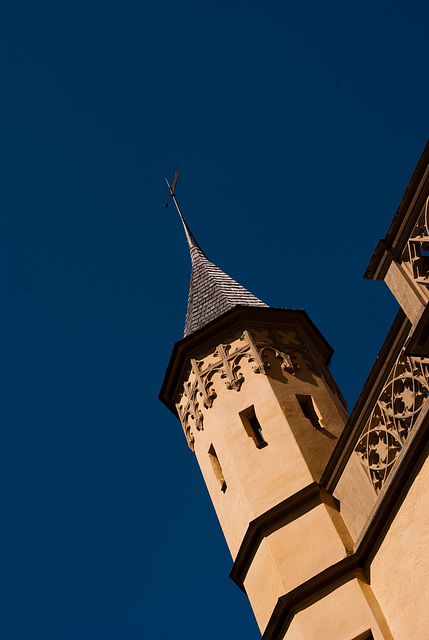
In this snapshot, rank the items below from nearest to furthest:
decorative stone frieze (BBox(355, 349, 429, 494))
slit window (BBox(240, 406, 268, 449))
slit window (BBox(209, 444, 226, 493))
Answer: decorative stone frieze (BBox(355, 349, 429, 494))
slit window (BBox(240, 406, 268, 449))
slit window (BBox(209, 444, 226, 493))

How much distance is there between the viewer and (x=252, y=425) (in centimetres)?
1584

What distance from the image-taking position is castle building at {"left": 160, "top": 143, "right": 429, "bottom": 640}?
430 inches

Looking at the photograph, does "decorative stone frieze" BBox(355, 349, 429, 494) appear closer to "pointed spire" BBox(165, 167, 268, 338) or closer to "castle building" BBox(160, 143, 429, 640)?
"castle building" BBox(160, 143, 429, 640)

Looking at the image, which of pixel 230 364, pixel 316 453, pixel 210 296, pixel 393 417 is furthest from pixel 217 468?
pixel 393 417

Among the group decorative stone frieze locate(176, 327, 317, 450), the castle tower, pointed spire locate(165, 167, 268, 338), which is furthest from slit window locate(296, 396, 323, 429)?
pointed spire locate(165, 167, 268, 338)

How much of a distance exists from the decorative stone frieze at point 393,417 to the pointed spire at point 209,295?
6220mm

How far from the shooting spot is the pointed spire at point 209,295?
1855cm

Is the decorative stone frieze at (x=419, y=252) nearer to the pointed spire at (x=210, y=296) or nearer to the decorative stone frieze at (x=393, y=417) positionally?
the decorative stone frieze at (x=393, y=417)

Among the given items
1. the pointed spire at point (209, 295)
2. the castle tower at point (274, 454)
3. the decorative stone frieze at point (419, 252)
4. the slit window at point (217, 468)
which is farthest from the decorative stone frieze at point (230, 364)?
the decorative stone frieze at point (419, 252)

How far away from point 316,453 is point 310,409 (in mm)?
1359

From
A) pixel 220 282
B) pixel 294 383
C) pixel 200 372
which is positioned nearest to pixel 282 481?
pixel 294 383

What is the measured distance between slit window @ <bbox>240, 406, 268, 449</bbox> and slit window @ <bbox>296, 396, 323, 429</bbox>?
2.73 ft

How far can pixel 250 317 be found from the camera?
58.2 ft

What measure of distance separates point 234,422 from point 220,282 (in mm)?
5718
